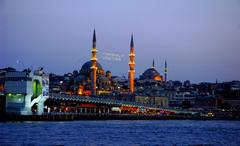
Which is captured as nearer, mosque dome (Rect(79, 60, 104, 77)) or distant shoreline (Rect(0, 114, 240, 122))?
distant shoreline (Rect(0, 114, 240, 122))

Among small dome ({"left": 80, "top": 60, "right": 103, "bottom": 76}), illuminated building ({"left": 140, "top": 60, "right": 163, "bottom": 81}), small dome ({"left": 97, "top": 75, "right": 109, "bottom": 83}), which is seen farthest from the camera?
illuminated building ({"left": 140, "top": 60, "right": 163, "bottom": 81})

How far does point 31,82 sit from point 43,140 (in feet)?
93.2

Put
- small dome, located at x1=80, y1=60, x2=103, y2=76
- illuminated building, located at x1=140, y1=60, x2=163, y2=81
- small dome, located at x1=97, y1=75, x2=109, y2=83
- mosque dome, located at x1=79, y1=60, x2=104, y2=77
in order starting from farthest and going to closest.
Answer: illuminated building, located at x1=140, y1=60, x2=163, y2=81
small dome, located at x1=80, y1=60, x2=103, y2=76
mosque dome, located at x1=79, y1=60, x2=104, y2=77
small dome, located at x1=97, y1=75, x2=109, y2=83

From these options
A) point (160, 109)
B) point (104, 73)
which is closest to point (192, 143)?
point (160, 109)

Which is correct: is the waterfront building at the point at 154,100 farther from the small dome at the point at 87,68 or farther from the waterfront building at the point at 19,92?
the waterfront building at the point at 19,92

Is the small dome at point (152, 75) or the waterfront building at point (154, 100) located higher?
the small dome at point (152, 75)

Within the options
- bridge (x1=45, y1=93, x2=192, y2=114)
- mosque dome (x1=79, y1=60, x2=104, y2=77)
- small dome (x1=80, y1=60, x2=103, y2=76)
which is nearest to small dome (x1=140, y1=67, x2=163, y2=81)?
mosque dome (x1=79, y1=60, x2=104, y2=77)

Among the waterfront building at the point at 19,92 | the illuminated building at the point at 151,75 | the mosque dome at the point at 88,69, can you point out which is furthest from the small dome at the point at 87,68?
the waterfront building at the point at 19,92

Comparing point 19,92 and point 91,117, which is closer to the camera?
point 19,92

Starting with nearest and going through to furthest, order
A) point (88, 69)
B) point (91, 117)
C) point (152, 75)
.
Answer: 1. point (91, 117)
2. point (88, 69)
3. point (152, 75)

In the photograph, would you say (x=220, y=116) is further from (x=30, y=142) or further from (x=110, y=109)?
(x=30, y=142)

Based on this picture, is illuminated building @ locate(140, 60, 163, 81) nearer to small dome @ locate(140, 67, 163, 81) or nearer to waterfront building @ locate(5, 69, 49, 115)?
small dome @ locate(140, 67, 163, 81)

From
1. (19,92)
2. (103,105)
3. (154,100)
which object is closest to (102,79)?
(154,100)

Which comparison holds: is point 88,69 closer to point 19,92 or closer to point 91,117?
point 91,117
